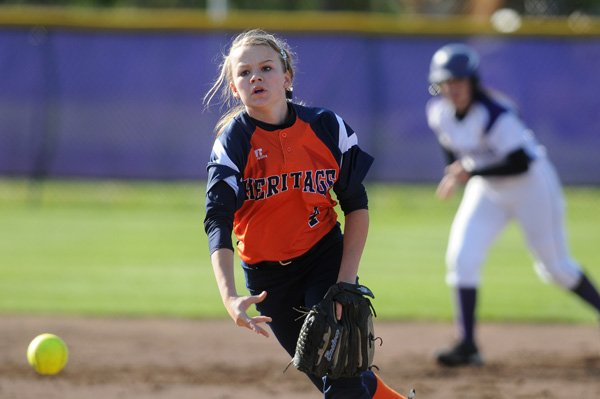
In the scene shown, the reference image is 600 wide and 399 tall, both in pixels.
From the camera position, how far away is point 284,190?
3.63 m

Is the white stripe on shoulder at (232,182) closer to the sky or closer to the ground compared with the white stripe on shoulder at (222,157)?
closer to the ground

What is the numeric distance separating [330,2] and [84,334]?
42.7 ft

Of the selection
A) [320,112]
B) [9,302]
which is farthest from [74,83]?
[320,112]

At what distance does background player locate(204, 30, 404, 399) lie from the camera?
3.60 metres

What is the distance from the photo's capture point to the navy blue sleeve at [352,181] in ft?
12.2

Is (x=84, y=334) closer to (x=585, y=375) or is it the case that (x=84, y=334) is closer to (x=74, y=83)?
(x=585, y=375)

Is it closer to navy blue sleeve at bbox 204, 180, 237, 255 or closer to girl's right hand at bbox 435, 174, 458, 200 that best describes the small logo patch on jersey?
navy blue sleeve at bbox 204, 180, 237, 255

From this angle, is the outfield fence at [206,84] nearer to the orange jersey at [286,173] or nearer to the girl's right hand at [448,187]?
the girl's right hand at [448,187]

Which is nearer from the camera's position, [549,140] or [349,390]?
[349,390]

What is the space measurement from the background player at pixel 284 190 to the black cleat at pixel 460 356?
232 centimetres

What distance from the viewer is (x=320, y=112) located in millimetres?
3744

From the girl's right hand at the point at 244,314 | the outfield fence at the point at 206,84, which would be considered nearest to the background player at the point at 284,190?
the girl's right hand at the point at 244,314

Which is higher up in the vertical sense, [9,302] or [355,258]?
[355,258]

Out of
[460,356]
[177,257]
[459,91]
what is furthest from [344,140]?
[177,257]
